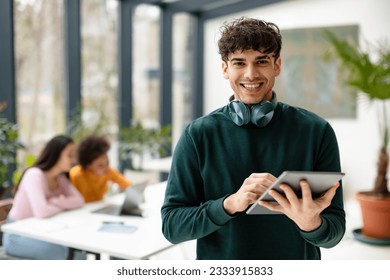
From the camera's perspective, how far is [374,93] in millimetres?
3576

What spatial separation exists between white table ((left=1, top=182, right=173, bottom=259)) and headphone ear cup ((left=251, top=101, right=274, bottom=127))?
1079mm

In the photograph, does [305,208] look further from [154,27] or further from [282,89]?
[154,27]

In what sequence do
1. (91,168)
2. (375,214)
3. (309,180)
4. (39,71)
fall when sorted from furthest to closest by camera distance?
(375,214), (39,71), (91,168), (309,180)

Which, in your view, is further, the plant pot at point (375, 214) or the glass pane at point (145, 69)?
the glass pane at point (145, 69)

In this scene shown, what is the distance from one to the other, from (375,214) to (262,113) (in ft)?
9.84

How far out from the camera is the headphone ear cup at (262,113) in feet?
3.74

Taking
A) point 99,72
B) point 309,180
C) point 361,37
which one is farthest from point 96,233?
point 361,37

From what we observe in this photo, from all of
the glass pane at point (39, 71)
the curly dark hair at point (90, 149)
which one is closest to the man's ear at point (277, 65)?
the curly dark hair at point (90, 149)

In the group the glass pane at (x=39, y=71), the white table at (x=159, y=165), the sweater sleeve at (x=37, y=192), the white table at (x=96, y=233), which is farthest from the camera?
the white table at (x=159, y=165)

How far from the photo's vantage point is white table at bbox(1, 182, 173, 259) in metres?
2.14

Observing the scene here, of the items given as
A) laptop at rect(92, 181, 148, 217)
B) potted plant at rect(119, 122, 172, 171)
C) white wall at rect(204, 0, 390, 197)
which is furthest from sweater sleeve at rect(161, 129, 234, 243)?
potted plant at rect(119, 122, 172, 171)

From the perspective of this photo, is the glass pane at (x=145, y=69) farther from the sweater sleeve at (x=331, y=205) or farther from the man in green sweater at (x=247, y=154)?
the sweater sleeve at (x=331, y=205)

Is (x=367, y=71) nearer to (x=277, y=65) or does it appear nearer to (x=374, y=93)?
(x=374, y=93)

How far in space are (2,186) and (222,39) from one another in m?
2.34
